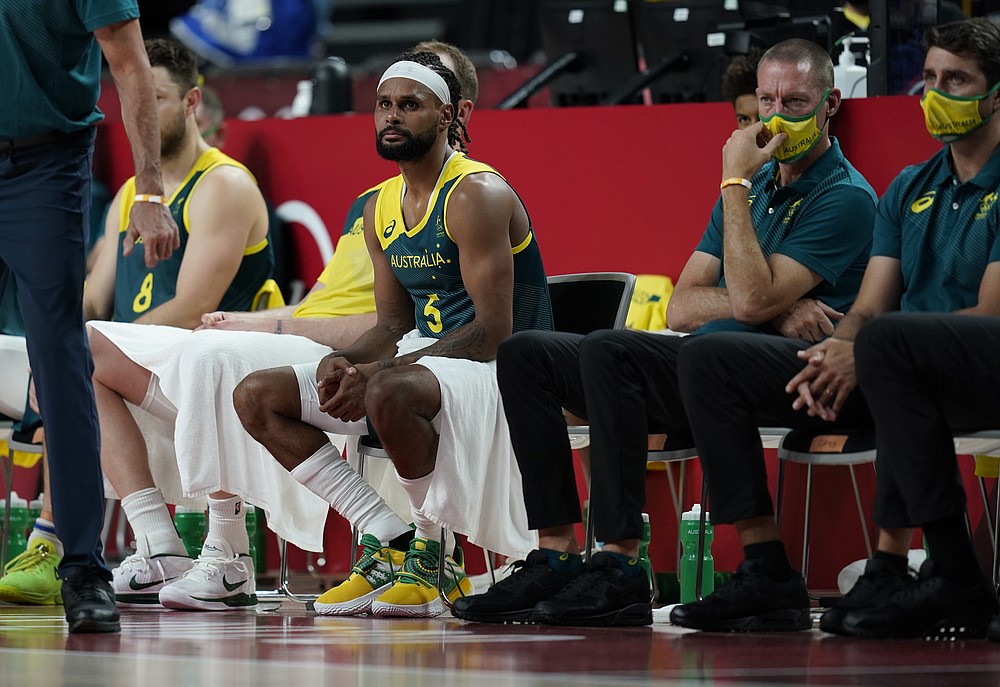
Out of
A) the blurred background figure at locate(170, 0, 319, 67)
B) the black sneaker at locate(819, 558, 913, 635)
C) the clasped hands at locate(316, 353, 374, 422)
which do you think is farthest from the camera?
the blurred background figure at locate(170, 0, 319, 67)

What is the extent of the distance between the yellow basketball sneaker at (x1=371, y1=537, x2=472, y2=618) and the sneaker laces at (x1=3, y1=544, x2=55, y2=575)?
1.13m

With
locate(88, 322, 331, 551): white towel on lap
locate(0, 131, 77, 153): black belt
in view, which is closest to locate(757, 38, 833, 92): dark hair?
locate(88, 322, 331, 551): white towel on lap

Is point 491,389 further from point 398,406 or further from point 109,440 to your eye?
point 109,440

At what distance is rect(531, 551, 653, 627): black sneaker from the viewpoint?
3.39 meters

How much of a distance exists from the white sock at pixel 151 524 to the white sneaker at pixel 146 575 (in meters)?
0.02

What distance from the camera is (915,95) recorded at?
4.85 metres

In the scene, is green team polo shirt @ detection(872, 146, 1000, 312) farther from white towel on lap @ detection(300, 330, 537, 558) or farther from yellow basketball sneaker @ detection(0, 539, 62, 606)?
yellow basketball sneaker @ detection(0, 539, 62, 606)

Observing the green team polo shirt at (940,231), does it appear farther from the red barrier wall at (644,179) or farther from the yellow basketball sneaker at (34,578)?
the yellow basketball sneaker at (34,578)

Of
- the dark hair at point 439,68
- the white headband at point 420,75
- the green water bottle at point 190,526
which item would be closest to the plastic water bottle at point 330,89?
the green water bottle at point 190,526

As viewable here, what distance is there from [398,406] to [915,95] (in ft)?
6.83

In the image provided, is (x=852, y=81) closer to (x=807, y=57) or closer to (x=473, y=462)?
(x=807, y=57)

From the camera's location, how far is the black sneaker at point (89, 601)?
10.4ft

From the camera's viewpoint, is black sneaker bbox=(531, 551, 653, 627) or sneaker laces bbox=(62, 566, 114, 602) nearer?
sneaker laces bbox=(62, 566, 114, 602)

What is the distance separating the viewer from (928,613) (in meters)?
3.01
